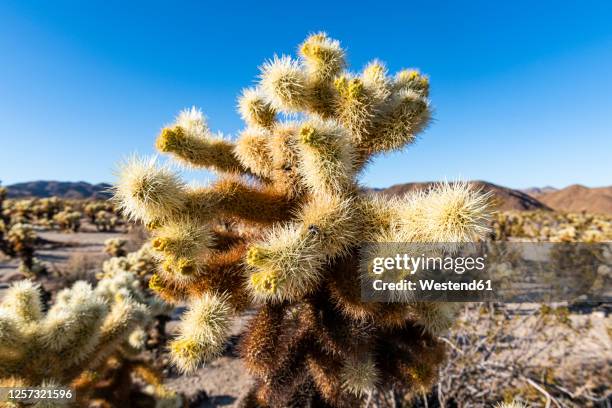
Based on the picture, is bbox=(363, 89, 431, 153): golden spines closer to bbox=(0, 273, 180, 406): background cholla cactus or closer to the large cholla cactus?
the large cholla cactus

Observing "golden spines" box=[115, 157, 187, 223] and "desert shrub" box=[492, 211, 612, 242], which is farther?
"desert shrub" box=[492, 211, 612, 242]

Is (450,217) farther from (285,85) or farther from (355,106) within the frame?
(285,85)

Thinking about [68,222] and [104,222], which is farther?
[104,222]

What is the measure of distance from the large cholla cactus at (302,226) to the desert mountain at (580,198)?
75.6 meters

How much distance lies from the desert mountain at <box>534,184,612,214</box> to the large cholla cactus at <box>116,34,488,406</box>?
7562 cm

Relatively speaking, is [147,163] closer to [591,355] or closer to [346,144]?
[346,144]

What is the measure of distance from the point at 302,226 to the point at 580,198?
282 ft

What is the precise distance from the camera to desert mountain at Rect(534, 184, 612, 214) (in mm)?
63719

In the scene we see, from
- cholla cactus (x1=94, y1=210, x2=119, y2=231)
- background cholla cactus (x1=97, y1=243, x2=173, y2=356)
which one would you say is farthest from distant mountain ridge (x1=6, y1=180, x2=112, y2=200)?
background cholla cactus (x1=97, y1=243, x2=173, y2=356)

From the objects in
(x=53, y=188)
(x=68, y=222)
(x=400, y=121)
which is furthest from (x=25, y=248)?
(x=53, y=188)

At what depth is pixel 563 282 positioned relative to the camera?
28.1ft

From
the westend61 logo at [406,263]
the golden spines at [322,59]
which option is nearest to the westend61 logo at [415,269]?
the westend61 logo at [406,263]

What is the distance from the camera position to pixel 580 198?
6825 cm

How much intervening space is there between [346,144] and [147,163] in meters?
0.84
